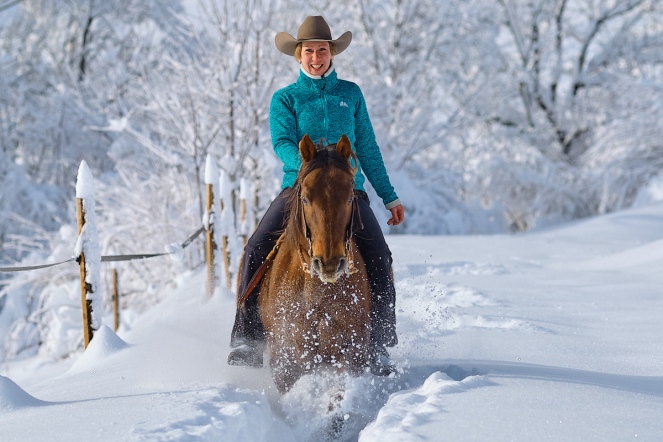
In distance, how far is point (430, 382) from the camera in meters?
3.12

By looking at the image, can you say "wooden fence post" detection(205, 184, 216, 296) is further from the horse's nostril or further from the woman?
the horse's nostril

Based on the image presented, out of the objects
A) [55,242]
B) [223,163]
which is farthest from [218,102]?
[55,242]

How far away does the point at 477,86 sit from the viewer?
1705cm

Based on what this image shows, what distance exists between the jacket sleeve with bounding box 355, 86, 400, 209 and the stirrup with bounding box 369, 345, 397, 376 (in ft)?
2.69

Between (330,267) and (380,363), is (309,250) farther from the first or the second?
(380,363)

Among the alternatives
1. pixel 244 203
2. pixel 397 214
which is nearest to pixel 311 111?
pixel 397 214

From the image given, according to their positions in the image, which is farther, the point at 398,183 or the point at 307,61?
the point at 398,183

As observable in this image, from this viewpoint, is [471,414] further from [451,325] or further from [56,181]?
[56,181]

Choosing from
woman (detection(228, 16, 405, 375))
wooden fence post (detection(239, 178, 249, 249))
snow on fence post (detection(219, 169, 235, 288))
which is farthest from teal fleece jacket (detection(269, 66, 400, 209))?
wooden fence post (detection(239, 178, 249, 249))

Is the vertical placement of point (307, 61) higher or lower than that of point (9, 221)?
higher

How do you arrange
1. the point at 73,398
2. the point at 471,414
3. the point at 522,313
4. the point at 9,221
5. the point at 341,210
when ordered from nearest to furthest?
the point at 471,414 → the point at 341,210 → the point at 73,398 → the point at 522,313 → the point at 9,221

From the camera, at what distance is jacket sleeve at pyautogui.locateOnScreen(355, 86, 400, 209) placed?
146 inches

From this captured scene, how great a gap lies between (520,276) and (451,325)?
10.2 feet

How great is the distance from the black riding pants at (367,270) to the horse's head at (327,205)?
1.60 ft
